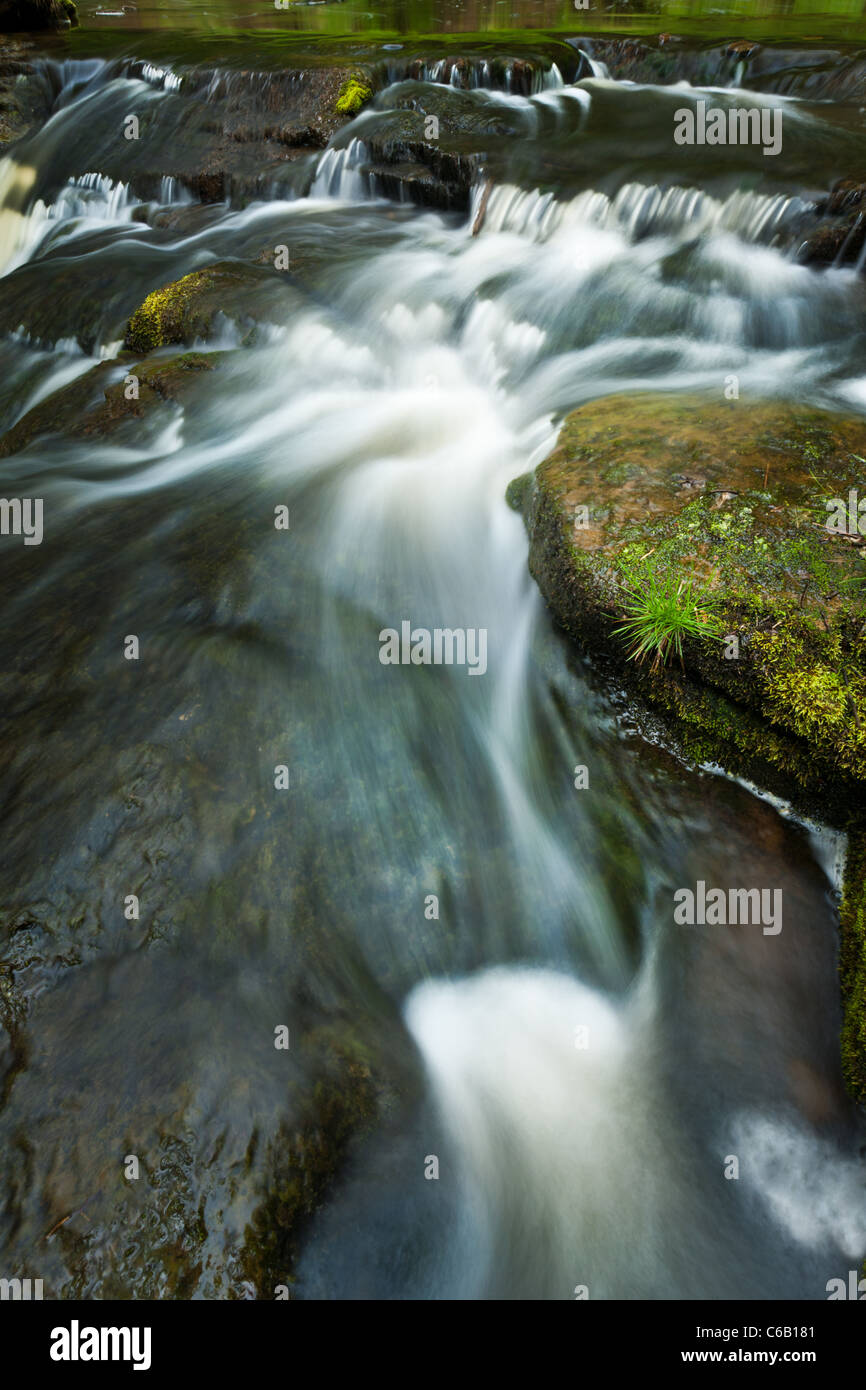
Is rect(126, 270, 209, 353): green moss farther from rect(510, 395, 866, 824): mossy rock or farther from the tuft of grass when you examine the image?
the tuft of grass

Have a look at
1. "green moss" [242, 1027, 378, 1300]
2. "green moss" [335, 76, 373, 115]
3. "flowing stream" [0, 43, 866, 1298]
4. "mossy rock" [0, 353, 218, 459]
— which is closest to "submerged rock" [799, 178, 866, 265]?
"flowing stream" [0, 43, 866, 1298]

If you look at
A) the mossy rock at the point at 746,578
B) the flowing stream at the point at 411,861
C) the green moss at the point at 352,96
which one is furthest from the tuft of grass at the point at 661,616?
the green moss at the point at 352,96

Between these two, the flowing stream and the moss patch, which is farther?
the moss patch

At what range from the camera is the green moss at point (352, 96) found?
9.86 meters

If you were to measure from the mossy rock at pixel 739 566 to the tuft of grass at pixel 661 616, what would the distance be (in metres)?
0.03

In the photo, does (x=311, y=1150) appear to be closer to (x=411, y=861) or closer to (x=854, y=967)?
(x=411, y=861)

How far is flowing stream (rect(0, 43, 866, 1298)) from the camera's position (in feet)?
8.77

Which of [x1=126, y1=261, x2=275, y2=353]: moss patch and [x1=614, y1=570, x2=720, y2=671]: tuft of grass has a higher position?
[x1=126, y1=261, x2=275, y2=353]: moss patch

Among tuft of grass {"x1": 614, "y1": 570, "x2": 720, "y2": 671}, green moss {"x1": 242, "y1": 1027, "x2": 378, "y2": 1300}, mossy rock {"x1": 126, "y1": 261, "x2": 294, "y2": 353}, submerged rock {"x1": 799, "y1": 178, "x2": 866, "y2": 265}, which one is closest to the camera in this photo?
green moss {"x1": 242, "y1": 1027, "x2": 378, "y2": 1300}

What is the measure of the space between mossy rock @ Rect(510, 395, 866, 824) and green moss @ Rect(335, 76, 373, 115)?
796 cm

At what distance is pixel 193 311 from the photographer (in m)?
7.09

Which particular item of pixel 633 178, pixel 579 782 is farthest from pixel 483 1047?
pixel 633 178

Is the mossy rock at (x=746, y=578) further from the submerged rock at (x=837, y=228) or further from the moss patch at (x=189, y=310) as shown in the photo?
the moss patch at (x=189, y=310)

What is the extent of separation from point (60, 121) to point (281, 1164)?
1455 centimetres
